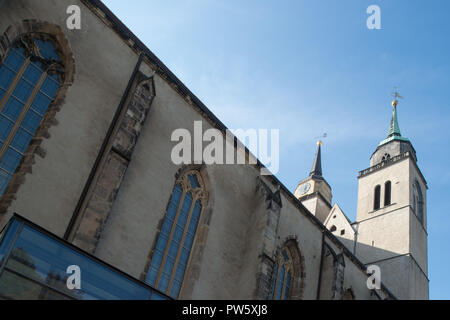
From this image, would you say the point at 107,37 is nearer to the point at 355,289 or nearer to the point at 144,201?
the point at 144,201

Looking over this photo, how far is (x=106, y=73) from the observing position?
11.9m

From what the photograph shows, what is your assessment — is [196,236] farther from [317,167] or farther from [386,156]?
[317,167]

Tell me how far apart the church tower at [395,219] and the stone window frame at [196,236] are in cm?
1592

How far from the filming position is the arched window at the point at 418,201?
28.7 m

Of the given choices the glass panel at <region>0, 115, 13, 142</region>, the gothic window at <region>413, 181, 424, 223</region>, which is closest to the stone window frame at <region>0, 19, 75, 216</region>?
the glass panel at <region>0, 115, 13, 142</region>

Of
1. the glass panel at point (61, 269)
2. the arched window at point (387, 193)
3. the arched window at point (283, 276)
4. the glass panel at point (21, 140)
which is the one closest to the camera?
the glass panel at point (61, 269)

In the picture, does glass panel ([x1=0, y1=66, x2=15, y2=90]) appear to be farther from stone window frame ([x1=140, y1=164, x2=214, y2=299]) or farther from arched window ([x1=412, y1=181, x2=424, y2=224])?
arched window ([x1=412, y1=181, x2=424, y2=224])

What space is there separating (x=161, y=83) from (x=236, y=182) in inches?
166

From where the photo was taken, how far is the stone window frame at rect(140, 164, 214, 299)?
12305 mm

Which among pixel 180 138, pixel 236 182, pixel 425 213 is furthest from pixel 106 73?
pixel 425 213

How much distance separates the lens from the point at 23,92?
10195 mm

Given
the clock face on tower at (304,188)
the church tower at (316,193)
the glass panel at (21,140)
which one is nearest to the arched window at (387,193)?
the church tower at (316,193)

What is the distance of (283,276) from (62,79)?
10615mm

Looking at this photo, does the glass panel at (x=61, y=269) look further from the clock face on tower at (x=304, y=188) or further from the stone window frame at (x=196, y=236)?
the clock face on tower at (x=304, y=188)
